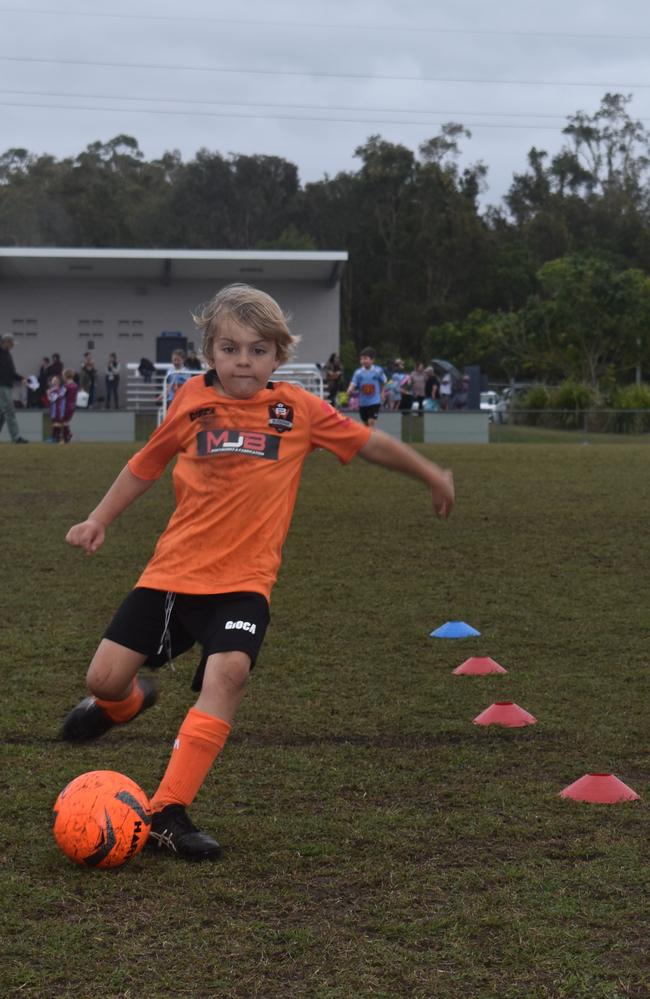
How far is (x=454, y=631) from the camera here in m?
7.97

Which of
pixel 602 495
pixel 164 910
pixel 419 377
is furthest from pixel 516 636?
pixel 419 377

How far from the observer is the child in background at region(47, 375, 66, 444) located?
28562mm

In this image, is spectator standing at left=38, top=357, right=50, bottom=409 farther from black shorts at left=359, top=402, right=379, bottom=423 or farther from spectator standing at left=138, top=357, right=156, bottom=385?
black shorts at left=359, top=402, right=379, bottom=423

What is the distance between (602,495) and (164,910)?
1336cm

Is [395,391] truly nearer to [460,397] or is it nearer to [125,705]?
[460,397]

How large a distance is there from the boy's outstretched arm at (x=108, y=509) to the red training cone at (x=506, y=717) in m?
1.92

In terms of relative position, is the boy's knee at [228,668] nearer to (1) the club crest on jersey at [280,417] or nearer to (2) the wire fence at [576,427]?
(1) the club crest on jersey at [280,417]

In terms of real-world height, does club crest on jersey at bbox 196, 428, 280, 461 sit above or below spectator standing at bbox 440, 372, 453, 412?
above

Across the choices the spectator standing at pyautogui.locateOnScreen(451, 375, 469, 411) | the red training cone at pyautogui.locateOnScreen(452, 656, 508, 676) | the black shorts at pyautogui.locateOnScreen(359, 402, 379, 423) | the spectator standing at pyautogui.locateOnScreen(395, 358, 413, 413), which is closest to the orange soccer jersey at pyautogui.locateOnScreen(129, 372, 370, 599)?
the red training cone at pyautogui.locateOnScreen(452, 656, 508, 676)

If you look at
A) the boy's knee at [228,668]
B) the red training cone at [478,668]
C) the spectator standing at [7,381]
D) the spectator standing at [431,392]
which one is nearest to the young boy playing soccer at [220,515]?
the boy's knee at [228,668]

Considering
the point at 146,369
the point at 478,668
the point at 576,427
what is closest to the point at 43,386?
the point at 146,369

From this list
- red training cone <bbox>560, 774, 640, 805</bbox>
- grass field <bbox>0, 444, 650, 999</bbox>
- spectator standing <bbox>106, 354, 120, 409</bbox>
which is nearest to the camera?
grass field <bbox>0, 444, 650, 999</bbox>

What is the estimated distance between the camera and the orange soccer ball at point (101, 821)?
397 cm

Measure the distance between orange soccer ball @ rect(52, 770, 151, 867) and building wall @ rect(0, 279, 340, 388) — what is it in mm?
45325
